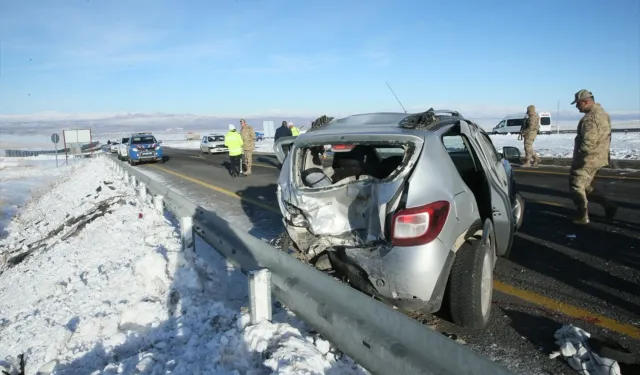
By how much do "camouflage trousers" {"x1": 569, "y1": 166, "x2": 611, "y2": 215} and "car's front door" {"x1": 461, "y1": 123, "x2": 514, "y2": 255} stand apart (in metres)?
2.12

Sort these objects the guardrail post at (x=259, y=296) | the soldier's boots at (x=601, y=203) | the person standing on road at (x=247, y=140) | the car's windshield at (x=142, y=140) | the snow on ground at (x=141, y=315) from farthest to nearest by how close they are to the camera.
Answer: the car's windshield at (x=142, y=140) → the person standing on road at (x=247, y=140) → the soldier's boots at (x=601, y=203) → the guardrail post at (x=259, y=296) → the snow on ground at (x=141, y=315)

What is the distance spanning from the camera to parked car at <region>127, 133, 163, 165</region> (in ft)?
77.5

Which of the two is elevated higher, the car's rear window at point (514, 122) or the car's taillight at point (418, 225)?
the car's rear window at point (514, 122)

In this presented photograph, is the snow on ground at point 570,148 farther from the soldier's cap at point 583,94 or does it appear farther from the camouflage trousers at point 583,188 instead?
the soldier's cap at point 583,94

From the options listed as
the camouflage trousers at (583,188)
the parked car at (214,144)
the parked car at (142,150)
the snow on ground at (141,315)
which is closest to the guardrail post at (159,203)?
the snow on ground at (141,315)

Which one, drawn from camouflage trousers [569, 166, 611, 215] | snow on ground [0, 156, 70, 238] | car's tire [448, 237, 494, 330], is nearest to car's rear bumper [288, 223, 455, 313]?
car's tire [448, 237, 494, 330]

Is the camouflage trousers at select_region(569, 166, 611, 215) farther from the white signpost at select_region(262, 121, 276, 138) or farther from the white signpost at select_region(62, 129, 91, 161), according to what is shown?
the white signpost at select_region(262, 121, 276, 138)

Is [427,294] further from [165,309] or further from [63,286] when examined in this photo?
[63,286]

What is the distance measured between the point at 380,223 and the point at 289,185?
1.10 metres

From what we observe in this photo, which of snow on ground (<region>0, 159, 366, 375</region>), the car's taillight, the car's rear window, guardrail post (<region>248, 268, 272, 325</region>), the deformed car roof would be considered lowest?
snow on ground (<region>0, 159, 366, 375</region>)

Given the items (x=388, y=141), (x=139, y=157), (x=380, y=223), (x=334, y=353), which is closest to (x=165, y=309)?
(x=334, y=353)

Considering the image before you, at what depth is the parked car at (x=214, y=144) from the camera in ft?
97.7

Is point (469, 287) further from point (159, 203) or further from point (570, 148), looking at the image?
point (570, 148)

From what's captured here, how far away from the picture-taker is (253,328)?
319 centimetres
